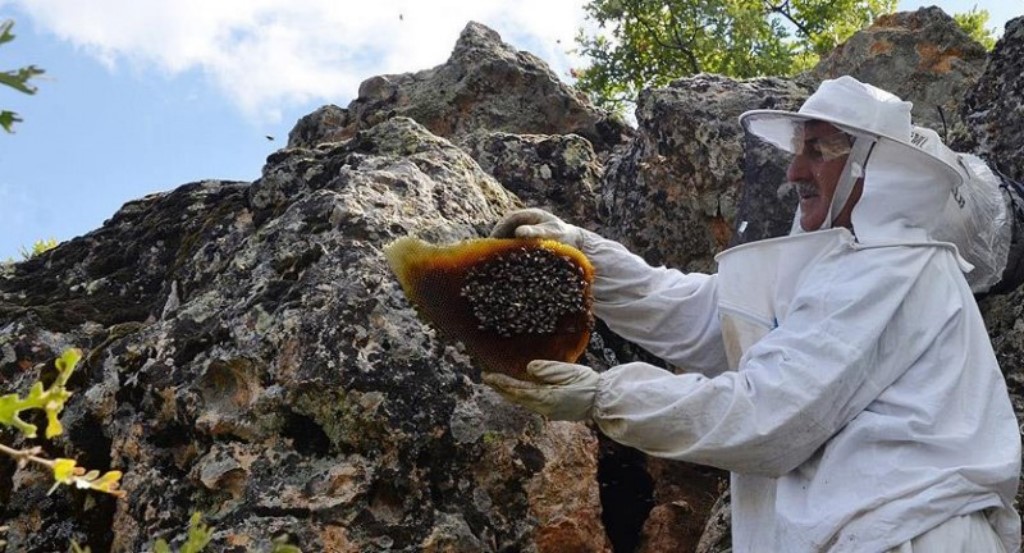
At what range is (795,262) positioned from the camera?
3961mm

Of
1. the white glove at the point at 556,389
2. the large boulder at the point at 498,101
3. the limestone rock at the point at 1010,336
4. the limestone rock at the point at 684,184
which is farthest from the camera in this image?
the large boulder at the point at 498,101

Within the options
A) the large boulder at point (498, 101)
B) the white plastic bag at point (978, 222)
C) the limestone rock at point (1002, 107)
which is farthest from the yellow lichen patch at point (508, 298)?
the large boulder at point (498, 101)

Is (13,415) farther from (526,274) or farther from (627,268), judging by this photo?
(627,268)

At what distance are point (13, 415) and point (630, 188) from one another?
4.24 meters

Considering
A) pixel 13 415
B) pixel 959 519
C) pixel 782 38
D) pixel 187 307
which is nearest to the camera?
pixel 13 415

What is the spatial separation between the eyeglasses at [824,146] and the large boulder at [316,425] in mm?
1172

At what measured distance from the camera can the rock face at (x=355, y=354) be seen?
3.97 m

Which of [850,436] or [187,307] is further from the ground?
[187,307]

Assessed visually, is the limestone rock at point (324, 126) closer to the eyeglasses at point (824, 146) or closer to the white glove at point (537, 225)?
the white glove at point (537, 225)

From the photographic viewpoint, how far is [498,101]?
699cm

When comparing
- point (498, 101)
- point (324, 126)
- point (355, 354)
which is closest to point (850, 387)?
point (355, 354)

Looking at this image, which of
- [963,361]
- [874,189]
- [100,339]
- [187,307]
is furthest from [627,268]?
[100,339]

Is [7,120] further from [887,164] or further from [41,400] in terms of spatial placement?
[887,164]

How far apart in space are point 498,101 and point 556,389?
360 cm
